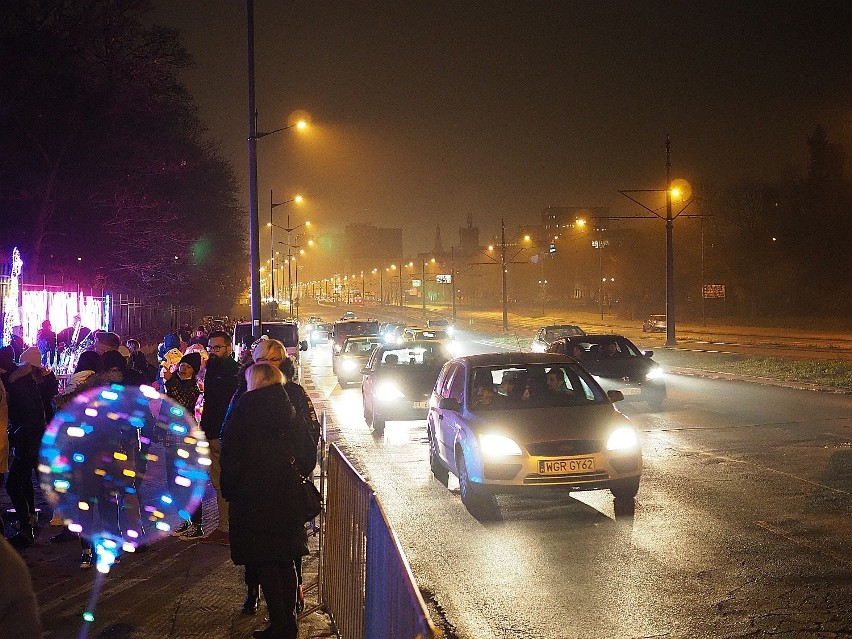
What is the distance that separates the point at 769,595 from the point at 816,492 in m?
4.37

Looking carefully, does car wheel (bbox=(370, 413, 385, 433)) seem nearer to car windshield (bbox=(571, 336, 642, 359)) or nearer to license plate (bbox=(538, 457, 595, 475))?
car windshield (bbox=(571, 336, 642, 359))

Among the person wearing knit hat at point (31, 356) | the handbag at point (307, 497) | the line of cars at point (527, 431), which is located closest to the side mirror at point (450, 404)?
the line of cars at point (527, 431)

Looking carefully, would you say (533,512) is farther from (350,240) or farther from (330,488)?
(350,240)

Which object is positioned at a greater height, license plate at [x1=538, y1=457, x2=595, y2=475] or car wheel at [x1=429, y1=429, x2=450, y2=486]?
license plate at [x1=538, y1=457, x2=595, y2=475]

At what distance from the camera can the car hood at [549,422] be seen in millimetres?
9859

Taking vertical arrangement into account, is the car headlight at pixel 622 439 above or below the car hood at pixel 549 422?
below

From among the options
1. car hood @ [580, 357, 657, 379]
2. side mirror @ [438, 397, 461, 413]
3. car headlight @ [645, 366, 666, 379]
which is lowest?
car headlight @ [645, 366, 666, 379]

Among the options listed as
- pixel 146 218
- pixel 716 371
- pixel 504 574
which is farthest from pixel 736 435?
pixel 146 218

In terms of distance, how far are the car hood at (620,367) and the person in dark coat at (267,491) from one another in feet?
51.5

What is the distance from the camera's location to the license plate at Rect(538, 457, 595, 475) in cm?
966

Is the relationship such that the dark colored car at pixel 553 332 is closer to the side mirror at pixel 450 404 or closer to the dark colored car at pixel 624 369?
the dark colored car at pixel 624 369

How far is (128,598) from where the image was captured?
7031mm

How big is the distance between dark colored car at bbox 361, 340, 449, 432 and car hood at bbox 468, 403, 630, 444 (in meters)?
7.87

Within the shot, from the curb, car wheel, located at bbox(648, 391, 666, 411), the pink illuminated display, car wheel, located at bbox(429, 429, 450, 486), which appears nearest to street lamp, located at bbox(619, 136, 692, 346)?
the curb
